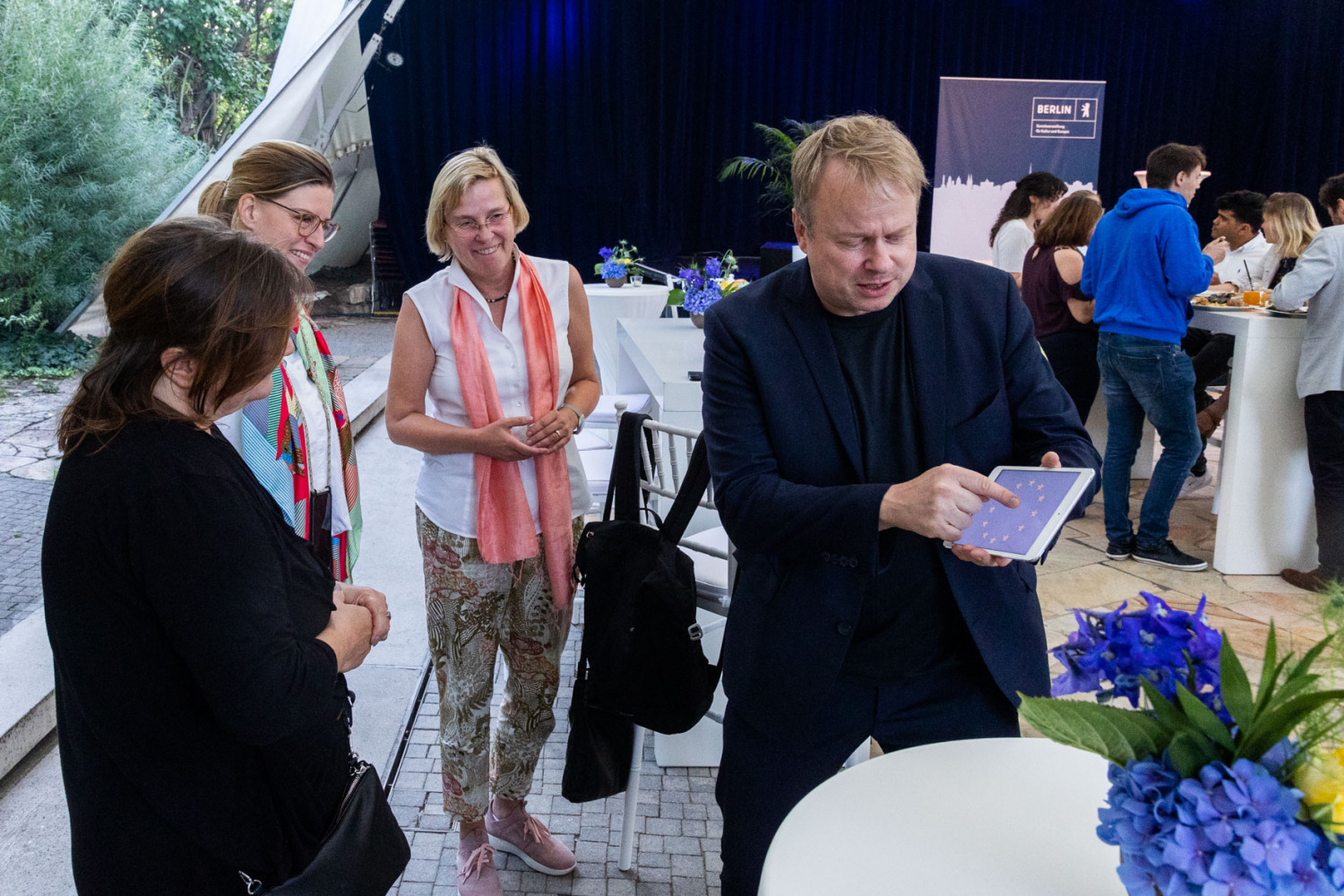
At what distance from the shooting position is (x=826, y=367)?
1.35m

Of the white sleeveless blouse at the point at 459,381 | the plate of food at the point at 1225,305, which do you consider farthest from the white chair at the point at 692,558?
the plate of food at the point at 1225,305

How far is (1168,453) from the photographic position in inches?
155

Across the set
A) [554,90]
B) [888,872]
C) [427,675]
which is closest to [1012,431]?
[888,872]

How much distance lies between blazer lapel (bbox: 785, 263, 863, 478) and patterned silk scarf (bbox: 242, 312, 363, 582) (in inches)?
32.4

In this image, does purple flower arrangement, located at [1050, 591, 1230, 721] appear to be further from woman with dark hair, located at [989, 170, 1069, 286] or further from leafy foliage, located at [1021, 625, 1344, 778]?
woman with dark hair, located at [989, 170, 1069, 286]

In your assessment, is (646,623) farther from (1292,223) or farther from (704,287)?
(1292,223)

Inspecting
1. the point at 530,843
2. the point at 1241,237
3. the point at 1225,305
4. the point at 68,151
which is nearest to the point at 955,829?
the point at 530,843

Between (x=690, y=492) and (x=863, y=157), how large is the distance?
712 mm

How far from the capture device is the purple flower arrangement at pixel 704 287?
3.65 meters

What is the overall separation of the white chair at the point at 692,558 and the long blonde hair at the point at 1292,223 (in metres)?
3.74

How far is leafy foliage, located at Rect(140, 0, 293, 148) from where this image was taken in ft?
28.1

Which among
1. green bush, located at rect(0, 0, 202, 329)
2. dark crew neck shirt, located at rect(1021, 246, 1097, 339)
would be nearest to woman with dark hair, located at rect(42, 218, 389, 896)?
green bush, located at rect(0, 0, 202, 329)

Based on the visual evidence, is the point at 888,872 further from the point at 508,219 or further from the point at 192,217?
the point at 508,219

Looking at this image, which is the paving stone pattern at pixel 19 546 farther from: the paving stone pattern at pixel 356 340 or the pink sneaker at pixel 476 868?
the paving stone pattern at pixel 356 340
